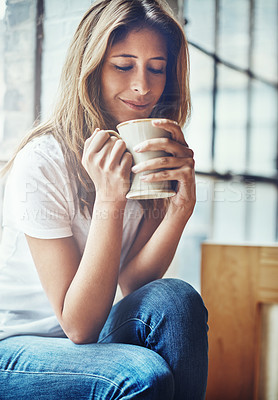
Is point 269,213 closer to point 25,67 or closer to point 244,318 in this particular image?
point 244,318

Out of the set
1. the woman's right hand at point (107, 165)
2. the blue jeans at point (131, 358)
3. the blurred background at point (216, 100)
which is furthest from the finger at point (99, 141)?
the blue jeans at point (131, 358)

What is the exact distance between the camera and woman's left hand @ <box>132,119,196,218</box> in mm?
584

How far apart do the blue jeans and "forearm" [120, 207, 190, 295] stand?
3cm

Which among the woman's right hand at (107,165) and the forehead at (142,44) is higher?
the forehead at (142,44)

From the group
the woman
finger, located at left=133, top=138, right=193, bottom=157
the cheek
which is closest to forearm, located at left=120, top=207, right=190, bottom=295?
the woman

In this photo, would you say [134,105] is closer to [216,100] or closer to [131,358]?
[216,100]

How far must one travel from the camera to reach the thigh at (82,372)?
0.52 metres

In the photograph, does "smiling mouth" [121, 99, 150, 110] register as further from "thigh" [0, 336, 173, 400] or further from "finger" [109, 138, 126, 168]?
"thigh" [0, 336, 173, 400]

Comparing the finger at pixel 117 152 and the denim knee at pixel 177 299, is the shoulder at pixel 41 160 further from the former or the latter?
the denim knee at pixel 177 299

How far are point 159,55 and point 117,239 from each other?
0.33 meters

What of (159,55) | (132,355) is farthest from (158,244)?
(159,55)

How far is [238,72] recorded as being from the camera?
2.62 ft

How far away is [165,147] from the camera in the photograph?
60 centimetres

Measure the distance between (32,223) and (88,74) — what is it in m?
0.27
